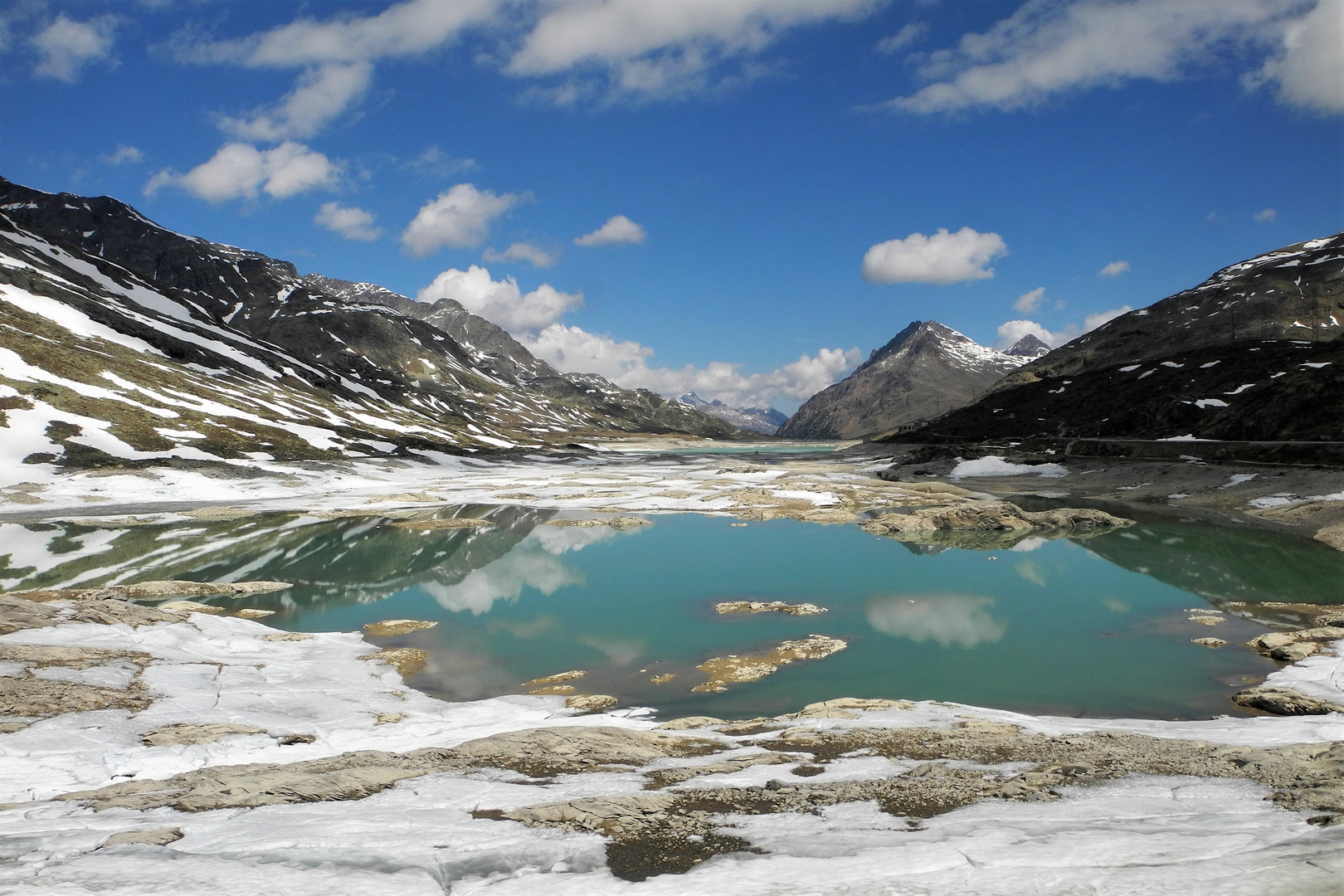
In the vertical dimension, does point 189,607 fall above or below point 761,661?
below

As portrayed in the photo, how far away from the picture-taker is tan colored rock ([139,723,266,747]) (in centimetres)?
1523

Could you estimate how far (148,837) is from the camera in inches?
372

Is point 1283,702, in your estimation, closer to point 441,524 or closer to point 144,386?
point 441,524

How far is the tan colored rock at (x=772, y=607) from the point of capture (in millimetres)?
32031

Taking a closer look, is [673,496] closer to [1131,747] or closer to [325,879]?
[1131,747]

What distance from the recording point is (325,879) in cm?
856

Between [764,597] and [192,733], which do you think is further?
[764,597]

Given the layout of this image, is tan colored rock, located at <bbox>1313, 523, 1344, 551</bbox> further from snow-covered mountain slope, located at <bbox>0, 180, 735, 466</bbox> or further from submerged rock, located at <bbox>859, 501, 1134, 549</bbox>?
snow-covered mountain slope, located at <bbox>0, 180, 735, 466</bbox>

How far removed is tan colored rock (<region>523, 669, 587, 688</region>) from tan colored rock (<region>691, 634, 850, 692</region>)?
4.17 metres

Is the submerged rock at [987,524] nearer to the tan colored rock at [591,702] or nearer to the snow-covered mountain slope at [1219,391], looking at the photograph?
the snow-covered mountain slope at [1219,391]

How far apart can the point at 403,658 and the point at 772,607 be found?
1609 centimetres

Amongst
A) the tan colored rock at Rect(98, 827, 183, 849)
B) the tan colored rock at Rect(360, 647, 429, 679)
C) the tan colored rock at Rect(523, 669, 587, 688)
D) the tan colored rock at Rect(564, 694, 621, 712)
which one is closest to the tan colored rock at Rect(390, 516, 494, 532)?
the tan colored rock at Rect(360, 647, 429, 679)

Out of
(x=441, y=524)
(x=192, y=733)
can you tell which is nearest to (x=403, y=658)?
(x=192, y=733)

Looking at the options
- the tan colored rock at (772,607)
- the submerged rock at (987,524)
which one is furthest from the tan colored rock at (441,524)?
the submerged rock at (987,524)
